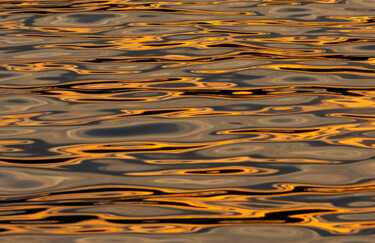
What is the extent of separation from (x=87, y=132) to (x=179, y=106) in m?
0.43

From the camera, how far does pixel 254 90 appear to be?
3258 mm

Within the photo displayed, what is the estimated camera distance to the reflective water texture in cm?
216

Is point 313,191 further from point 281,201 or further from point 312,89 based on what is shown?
point 312,89

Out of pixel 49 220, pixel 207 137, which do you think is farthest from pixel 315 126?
pixel 49 220

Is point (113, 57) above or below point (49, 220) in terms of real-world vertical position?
above

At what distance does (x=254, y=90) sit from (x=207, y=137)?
0.56 meters

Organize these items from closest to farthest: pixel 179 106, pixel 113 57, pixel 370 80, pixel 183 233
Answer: pixel 183 233, pixel 179 106, pixel 370 80, pixel 113 57

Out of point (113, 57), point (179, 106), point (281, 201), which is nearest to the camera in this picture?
point (281, 201)

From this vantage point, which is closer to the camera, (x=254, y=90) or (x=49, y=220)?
(x=49, y=220)

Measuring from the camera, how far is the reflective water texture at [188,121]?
2.16 m

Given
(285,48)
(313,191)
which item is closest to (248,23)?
(285,48)

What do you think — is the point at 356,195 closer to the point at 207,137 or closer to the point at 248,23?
the point at 207,137

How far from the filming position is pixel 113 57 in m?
3.69

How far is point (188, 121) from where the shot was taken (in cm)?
293
